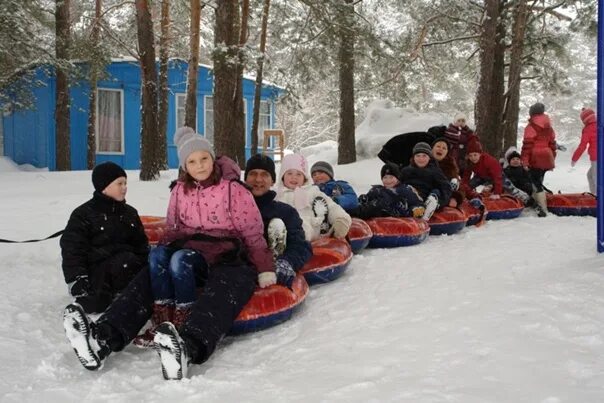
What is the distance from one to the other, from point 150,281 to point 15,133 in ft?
54.7

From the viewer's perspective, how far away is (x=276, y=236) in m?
4.28

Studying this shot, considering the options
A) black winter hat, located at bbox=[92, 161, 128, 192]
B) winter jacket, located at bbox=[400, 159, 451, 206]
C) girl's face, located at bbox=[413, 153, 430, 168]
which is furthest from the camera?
girl's face, located at bbox=[413, 153, 430, 168]

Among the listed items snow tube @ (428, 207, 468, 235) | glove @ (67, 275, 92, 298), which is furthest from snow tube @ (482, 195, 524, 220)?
glove @ (67, 275, 92, 298)

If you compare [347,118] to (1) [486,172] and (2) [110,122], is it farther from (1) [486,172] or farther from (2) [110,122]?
(2) [110,122]

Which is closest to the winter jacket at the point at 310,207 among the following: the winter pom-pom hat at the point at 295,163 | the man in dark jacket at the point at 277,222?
the winter pom-pom hat at the point at 295,163

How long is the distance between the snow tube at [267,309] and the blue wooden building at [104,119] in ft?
44.1

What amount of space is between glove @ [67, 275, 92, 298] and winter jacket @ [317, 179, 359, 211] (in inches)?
133

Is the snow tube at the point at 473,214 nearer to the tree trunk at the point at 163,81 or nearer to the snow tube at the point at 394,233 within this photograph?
the snow tube at the point at 394,233

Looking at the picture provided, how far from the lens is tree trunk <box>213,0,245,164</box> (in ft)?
27.0

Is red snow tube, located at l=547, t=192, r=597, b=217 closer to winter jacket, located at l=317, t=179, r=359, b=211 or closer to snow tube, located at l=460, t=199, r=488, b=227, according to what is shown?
snow tube, located at l=460, t=199, r=488, b=227

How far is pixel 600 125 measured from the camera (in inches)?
189

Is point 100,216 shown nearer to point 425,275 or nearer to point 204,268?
point 204,268

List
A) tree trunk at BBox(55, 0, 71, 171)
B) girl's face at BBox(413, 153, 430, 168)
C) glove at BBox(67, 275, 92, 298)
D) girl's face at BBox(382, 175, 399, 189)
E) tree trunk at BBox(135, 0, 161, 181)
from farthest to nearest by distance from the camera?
1. tree trunk at BBox(55, 0, 71, 171)
2. tree trunk at BBox(135, 0, 161, 181)
3. girl's face at BBox(413, 153, 430, 168)
4. girl's face at BBox(382, 175, 399, 189)
5. glove at BBox(67, 275, 92, 298)

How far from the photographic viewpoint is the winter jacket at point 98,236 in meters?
3.91
